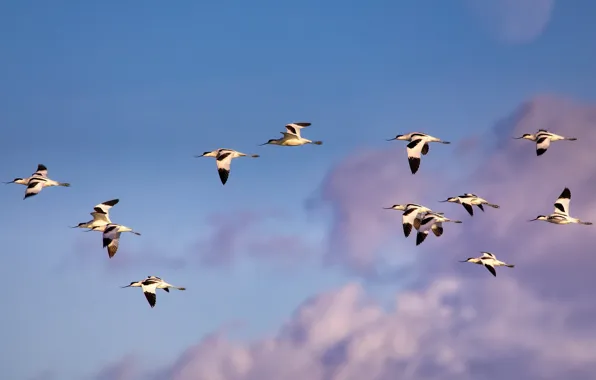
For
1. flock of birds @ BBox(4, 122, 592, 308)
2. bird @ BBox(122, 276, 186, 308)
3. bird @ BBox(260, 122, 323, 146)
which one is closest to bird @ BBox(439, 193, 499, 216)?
flock of birds @ BBox(4, 122, 592, 308)

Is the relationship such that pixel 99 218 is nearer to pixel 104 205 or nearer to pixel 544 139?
pixel 104 205

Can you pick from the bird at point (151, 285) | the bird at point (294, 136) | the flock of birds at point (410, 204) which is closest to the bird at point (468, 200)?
the flock of birds at point (410, 204)

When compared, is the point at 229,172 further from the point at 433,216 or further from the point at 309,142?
the point at 433,216

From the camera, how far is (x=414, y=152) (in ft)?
260

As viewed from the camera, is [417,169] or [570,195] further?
[570,195]

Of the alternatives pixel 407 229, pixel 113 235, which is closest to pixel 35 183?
pixel 113 235

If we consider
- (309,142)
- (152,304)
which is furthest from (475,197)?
(152,304)

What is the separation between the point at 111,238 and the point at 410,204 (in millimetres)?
19813

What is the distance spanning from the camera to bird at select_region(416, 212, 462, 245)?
8094cm

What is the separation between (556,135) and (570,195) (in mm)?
4820

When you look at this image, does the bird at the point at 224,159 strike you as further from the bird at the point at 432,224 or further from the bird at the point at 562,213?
the bird at the point at 562,213

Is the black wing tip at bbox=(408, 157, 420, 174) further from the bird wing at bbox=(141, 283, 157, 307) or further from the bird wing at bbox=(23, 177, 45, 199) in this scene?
the bird wing at bbox=(23, 177, 45, 199)

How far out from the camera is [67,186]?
8419 centimetres

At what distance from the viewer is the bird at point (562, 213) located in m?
83.0
